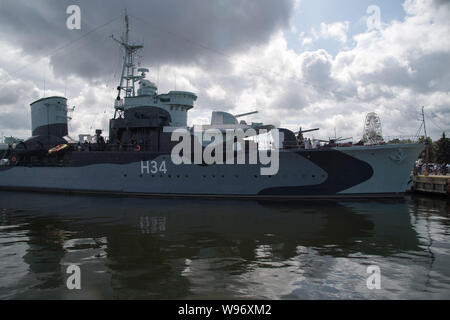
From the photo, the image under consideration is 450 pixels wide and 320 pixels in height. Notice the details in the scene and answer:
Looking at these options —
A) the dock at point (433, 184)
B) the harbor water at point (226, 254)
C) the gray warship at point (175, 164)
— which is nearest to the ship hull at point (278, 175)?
the gray warship at point (175, 164)

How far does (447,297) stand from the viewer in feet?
15.7

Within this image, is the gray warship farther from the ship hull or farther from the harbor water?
the harbor water

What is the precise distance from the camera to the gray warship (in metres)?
15.8

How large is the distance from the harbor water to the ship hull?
3575 mm

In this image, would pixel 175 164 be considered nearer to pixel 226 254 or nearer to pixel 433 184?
pixel 226 254

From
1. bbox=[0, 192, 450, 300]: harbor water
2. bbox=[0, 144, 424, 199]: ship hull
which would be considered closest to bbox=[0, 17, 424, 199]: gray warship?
bbox=[0, 144, 424, 199]: ship hull

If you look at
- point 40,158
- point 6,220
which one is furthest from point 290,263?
point 40,158

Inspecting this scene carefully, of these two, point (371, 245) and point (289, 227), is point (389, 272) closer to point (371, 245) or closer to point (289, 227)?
point (371, 245)

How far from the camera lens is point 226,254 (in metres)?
6.95

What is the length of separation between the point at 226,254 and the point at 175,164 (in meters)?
11.1

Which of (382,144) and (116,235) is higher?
(382,144)

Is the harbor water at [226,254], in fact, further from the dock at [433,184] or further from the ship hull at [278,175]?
the dock at [433,184]

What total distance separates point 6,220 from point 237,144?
11.8 m

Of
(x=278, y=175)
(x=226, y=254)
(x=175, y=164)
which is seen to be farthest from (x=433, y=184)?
(x=226, y=254)
